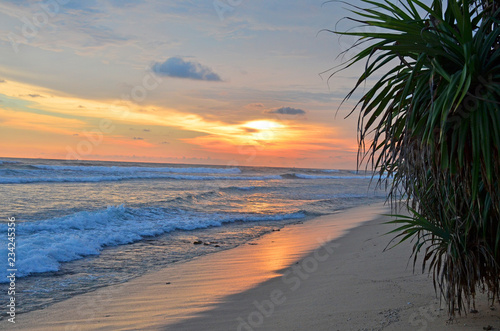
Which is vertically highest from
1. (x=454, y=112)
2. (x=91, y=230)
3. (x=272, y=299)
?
(x=454, y=112)

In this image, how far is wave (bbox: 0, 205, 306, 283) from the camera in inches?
308

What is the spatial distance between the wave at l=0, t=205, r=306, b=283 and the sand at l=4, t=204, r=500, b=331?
247cm

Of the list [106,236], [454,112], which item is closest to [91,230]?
[106,236]

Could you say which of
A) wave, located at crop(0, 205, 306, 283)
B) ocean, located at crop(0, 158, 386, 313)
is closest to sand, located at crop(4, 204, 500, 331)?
ocean, located at crop(0, 158, 386, 313)

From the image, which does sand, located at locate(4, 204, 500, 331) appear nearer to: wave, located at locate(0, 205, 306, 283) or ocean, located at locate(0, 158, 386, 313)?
ocean, located at locate(0, 158, 386, 313)

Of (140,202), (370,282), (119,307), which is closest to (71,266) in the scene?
(119,307)

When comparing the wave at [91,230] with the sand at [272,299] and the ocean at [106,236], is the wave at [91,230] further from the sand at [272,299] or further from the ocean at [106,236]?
the sand at [272,299]

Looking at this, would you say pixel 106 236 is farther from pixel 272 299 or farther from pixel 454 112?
pixel 454 112

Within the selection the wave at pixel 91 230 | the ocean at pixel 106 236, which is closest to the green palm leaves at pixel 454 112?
the ocean at pixel 106 236

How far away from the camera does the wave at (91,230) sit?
782 centimetres

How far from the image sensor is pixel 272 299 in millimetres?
5516

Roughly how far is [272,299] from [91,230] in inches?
310

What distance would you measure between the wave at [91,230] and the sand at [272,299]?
8.09 feet

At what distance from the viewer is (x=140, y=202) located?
1903cm
